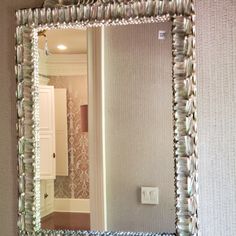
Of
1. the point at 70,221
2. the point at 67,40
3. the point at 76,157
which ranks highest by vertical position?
the point at 67,40

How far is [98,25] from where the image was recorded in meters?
1.13

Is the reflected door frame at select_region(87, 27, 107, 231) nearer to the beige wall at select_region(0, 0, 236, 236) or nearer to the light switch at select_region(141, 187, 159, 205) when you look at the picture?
the light switch at select_region(141, 187, 159, 205)

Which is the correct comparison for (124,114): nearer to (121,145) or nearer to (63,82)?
(121,145)

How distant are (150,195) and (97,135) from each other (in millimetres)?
247

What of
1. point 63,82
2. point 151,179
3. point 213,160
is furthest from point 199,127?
point 63,82

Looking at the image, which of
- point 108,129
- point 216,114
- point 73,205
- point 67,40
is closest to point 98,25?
point 67,40

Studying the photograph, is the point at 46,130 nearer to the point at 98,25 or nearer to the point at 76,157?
the point at 76,157

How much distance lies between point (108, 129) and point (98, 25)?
1.08 ft

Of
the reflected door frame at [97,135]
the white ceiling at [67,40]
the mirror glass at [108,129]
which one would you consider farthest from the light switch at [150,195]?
the white ceiling at [67,40]

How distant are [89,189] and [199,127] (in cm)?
39

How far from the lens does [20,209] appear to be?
118cm

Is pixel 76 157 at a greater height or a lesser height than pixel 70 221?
greater

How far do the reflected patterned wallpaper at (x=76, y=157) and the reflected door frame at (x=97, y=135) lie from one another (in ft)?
0.05

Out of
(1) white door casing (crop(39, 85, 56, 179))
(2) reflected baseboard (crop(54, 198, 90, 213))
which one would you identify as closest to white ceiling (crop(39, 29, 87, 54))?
(1) white door casing (crop(39, 85, 56, 179))
